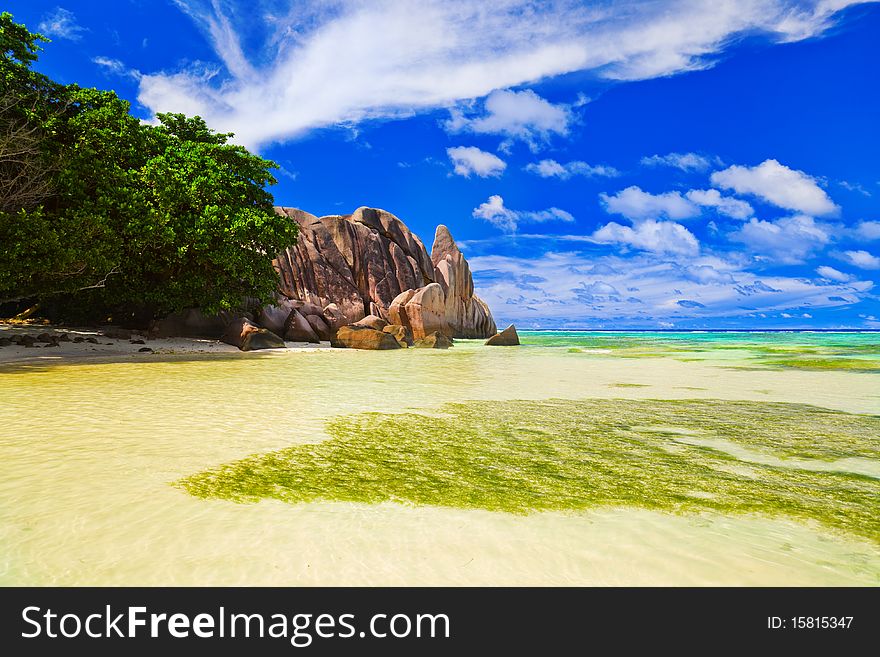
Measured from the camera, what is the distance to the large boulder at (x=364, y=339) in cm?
3331

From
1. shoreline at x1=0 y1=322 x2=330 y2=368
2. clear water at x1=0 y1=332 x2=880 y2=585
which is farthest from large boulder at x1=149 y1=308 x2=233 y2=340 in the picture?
clear water at x1=0 y1=332 x2=880 y2=585

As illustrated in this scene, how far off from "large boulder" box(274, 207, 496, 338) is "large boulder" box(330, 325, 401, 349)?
577 inches

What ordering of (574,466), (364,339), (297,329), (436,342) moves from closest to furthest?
(574,466)
(364,339)
(436,342)
(297,329)

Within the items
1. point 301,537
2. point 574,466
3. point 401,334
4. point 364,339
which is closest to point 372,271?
point 401,334

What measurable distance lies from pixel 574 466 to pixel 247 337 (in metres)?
25.6

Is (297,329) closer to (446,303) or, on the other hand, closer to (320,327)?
(320,327)

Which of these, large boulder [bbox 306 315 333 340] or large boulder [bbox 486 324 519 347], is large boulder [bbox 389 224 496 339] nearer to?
large boulder [bbox 306 315 333 340]

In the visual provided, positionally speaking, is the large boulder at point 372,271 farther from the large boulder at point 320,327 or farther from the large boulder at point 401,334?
the large boulder at point 320,327

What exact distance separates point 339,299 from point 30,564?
55840mm

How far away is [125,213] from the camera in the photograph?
21.2 m

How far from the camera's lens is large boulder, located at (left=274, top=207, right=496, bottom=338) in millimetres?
56500
